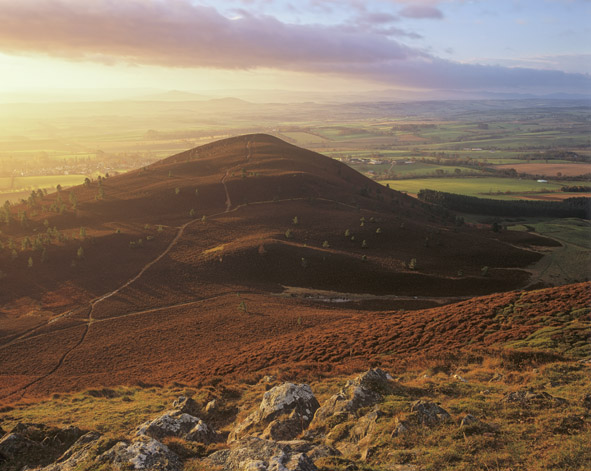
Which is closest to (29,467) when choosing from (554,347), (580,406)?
(580,406)

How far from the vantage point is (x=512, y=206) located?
128m

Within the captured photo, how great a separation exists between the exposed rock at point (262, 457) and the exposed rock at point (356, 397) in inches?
115

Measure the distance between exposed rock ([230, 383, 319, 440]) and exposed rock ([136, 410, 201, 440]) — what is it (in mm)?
2104

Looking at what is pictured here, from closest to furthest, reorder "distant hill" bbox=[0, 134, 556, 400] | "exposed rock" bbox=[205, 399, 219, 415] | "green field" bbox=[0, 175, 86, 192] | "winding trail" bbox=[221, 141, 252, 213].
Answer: "exposed rock" bbox=[205, 399, 219, 415]
"distant hill" bbox=[0, 134, 556, 400]
"winding trail" bbox=[221, 141, 252, 213]
"green field" bbox=[0, 175, 86, 192]

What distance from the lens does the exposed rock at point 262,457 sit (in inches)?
457

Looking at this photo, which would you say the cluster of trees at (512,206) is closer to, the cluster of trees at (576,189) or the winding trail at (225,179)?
the cluster of trees at (576,189)

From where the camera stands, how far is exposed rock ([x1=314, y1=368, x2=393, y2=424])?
1656 cm

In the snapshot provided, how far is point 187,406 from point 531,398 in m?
16.8

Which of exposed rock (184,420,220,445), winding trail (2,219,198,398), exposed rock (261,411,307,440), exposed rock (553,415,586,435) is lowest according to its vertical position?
winding trail (2,219,198,398)

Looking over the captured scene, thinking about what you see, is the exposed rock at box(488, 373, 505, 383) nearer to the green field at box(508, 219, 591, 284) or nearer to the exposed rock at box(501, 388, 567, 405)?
the exposed rock at box(501, 388, 567, 405)

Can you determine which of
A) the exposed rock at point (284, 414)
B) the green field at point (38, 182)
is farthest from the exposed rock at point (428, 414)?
the green field at point (38, 182)

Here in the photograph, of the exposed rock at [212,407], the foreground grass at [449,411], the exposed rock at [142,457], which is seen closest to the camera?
the foreground grass at [449,411]

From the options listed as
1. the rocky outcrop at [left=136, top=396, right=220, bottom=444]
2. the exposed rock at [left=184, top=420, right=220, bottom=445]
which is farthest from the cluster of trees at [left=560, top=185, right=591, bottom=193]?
the rocky outcrop at [left=136, top=396, right=220, bottom=444]

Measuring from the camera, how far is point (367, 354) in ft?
91.6
